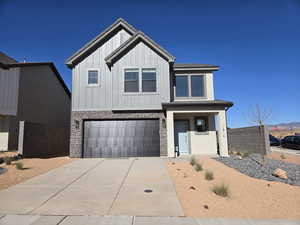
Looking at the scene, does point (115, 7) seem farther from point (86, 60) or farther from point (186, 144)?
point (186, 144)

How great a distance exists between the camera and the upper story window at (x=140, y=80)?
37.5 feet

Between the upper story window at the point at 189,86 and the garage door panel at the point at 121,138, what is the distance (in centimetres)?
306

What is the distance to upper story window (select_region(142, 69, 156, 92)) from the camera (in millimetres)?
11453

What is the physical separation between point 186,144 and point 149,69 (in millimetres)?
5835

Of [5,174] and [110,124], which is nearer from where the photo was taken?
[5,174]

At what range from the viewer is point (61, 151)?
1384 centimetres

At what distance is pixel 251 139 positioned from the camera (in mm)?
12938

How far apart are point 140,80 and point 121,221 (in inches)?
360

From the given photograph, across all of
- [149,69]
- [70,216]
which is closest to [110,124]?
[149,69]

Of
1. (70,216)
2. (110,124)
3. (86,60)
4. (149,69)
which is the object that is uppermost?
(86,60)

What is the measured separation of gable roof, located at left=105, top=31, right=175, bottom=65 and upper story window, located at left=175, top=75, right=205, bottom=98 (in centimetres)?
193

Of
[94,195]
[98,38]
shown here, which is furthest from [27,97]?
[94,195]

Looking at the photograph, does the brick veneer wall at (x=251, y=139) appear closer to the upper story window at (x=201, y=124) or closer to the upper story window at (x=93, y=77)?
the upper story window at (x=201, y=124)

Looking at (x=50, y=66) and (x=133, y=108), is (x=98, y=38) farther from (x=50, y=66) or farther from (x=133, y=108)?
(x=50, y=66)
